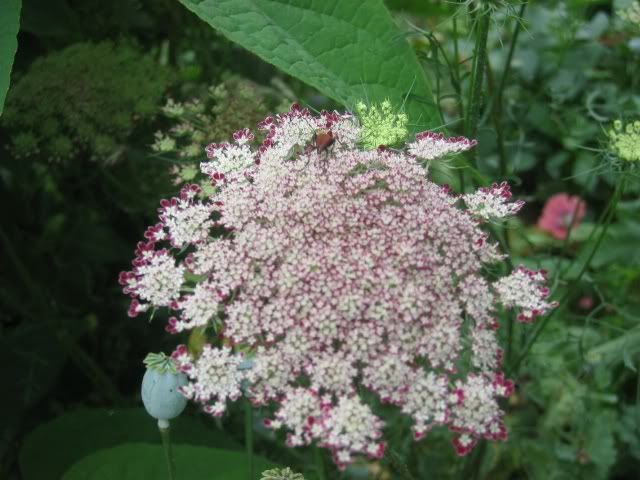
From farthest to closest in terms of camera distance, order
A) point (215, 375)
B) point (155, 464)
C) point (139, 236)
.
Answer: point (139, 236)
point (155, 464)
point (215, 375)

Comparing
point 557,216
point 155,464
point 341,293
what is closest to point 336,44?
point 341,293

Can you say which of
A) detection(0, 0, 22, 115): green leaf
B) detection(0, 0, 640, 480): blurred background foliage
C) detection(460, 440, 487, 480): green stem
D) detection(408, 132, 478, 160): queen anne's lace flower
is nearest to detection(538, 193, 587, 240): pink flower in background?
detection(0, 0, 640, 480): blurred background foliage

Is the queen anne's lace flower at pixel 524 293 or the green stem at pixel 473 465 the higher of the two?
the queen anne's lace flower at pixel 524 293

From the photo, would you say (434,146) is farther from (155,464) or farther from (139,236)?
(139,236)

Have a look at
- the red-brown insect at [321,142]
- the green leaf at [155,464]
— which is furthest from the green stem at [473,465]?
the red-brown insect at [321,142]

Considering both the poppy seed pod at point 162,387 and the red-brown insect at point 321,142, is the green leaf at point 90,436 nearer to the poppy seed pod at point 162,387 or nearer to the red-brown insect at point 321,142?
the poppy seed pod at point 162,387

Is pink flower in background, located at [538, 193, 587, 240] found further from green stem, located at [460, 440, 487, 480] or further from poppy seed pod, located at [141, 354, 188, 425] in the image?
poppy seed pod, located at [141, 354, 188, 425]

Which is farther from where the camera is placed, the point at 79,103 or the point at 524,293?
the point at 79,103
